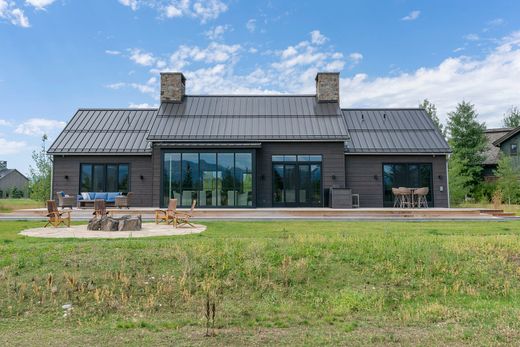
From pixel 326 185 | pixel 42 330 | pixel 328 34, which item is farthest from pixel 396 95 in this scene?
pixel 42 330

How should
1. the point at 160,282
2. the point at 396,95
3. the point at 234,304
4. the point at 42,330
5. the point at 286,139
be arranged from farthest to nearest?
the point at 396,95 < the point at 286,139 < the point at 160,282 < the point at 234,304 < the point at 42,330

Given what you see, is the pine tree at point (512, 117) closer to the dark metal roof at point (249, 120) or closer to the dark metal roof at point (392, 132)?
the dark metal roof at point (392, 132)

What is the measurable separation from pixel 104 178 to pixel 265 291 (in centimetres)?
1428

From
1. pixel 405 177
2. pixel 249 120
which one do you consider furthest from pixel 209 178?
pixel 405 177

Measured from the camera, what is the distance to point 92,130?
A: 61.5 feet

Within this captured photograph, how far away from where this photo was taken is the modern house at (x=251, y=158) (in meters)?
16.6

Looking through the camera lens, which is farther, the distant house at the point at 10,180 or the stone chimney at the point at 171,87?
the distant house at the point at 10,180

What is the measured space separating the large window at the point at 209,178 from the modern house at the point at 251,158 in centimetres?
4

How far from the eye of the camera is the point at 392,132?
1848 cm

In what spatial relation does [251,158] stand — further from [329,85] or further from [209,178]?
[329,85]

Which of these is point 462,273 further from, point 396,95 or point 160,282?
point 396,95

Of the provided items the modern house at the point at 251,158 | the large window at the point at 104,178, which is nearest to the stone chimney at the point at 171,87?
the modern house at the point at 251,158

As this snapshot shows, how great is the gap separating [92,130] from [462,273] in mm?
17450

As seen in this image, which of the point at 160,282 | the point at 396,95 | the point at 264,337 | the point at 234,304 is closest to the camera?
the point at 264,337
